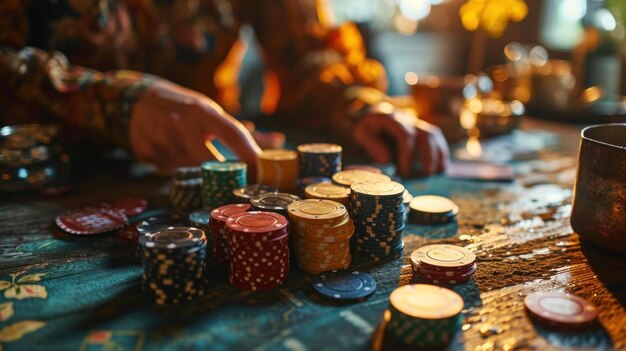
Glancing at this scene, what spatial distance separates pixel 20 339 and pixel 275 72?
7.81ft

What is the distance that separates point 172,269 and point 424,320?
477 millimetres

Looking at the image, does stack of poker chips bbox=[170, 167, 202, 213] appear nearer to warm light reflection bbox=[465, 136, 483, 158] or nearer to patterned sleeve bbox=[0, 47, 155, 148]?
patterned sleeve bbox=[0, 47, 155, 148]

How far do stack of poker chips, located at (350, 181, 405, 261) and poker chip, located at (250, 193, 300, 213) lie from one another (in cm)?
17

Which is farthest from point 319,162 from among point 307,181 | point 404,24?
point 404,24

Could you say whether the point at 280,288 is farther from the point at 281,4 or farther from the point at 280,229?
the point at 281,4

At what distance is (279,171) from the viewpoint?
1541 mm

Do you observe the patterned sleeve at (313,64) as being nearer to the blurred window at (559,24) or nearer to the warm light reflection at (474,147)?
the warm light reflection at (474,147)

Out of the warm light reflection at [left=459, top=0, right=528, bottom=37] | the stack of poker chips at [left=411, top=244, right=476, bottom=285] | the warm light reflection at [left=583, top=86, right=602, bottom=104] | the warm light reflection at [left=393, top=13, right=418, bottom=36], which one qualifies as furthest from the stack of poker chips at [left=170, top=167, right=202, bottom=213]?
the warm light reflection at [left=393, top=13, right=418, bottom=36]

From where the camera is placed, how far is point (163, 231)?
1091 mm

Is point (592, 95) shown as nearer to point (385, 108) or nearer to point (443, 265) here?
point (385, 108)

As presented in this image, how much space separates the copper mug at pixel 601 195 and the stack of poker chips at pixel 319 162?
2.21 ft

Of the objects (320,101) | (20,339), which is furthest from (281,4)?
(20,339)

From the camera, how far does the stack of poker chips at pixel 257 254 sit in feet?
3.47

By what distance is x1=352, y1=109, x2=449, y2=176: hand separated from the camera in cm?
206
